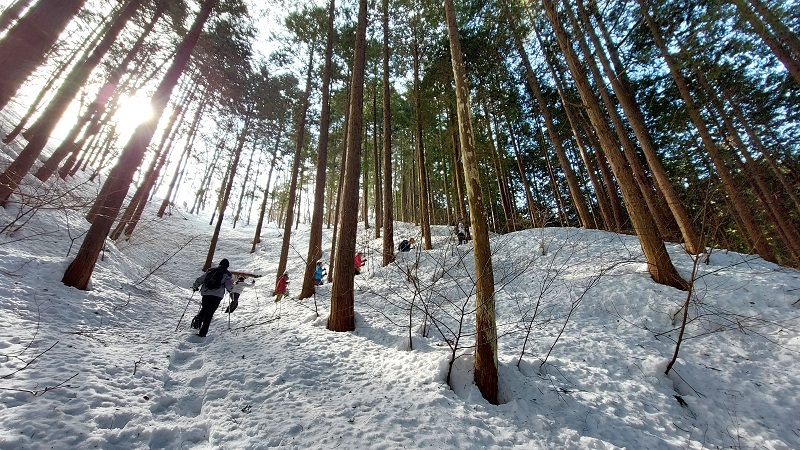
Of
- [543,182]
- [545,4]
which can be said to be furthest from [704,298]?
[543,182]

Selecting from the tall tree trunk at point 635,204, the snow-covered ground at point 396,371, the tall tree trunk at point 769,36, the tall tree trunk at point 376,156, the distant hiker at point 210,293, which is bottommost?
the snow-covered ground at point 396,371

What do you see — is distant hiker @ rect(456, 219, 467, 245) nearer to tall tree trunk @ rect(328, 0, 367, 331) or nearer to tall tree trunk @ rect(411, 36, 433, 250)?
tall tree trunk @ rect(411, 36, 433, 250)

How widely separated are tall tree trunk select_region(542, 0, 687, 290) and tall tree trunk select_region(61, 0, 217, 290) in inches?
344

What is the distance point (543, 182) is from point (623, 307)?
17.4 metres

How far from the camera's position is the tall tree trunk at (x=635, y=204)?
19.2 feet

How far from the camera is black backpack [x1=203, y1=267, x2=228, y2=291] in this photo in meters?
5.42

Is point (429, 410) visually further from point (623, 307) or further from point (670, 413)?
point (623, 307)

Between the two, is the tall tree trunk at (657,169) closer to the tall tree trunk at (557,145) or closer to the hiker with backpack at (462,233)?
the tall tree trunk at (557,145)

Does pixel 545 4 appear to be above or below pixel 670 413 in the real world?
above

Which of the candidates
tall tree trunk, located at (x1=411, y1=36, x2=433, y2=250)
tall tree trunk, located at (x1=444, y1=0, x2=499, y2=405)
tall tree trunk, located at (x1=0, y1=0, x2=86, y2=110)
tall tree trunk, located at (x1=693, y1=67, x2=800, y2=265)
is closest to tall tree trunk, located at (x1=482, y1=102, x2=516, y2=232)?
tall tree trunk, located at (x1=411, y1=36, x2=433, y2=250)

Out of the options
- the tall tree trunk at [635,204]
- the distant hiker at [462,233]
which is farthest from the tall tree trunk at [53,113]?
the distant hiker at [462,233]

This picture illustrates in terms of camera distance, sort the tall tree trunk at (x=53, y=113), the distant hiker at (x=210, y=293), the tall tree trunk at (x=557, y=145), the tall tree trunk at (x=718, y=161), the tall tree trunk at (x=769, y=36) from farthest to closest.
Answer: the tall tree trunk at (x=557, y=145) < the tall tree trunk at (x=718, y=161) < the tall tree trunk at (x=53, y=113) < the tall tree trunk at (x=769, y=36) < the distant hiker at (x=210, y=293)

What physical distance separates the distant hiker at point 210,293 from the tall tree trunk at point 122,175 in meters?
1.93

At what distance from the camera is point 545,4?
683 centimetres
